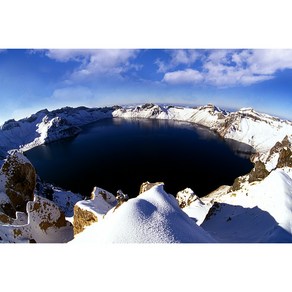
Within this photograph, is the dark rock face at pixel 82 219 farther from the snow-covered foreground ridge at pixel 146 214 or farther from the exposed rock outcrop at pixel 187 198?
the exposed rock outcrop at pixel 187 198

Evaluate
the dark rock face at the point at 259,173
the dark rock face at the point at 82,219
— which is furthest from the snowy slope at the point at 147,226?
the dark rock face at the point at 259,173

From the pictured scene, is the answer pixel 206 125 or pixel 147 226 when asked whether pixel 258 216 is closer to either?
pixel 147 226

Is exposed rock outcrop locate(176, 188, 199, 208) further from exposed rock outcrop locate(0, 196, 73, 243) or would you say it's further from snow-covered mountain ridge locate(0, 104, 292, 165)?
snow-covered mountain ridge locate(0, 104, 292, 165)

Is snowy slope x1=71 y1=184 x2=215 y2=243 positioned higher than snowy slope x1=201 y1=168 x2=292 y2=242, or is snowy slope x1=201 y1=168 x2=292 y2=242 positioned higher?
snowy slope x1=71 y1=184 x2=215 y2=243

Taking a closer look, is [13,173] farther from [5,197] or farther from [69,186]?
[69,186]

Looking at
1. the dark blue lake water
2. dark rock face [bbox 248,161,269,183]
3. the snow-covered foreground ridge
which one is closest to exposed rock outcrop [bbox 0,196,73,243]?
the snow-covered foreground ridge

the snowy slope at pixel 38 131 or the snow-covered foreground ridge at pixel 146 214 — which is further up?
the snowy slope at pixel 38 131

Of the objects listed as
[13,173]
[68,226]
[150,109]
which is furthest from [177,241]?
[150,109]

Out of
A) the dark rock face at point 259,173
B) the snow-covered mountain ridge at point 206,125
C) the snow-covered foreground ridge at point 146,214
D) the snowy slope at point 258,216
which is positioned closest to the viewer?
the snow-covered foreground ridge at point 146,214
